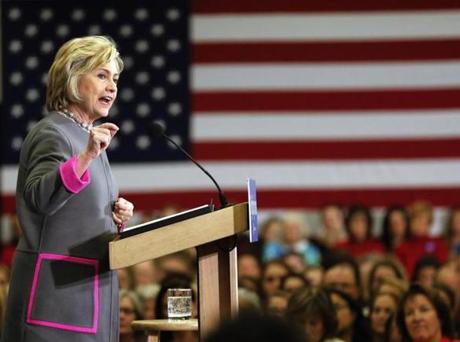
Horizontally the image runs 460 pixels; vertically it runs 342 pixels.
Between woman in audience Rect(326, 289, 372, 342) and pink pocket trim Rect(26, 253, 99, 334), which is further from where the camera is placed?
woman in audience Rect(326, 289, 372, 342)

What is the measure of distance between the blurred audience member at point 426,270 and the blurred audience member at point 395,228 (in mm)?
1457

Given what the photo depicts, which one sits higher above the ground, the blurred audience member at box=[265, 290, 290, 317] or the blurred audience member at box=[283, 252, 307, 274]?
the blurred audience member at box=[283, 252, 307, 274]

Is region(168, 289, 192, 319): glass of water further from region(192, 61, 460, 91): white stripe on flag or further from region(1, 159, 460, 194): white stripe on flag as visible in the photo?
region(192, 61, 460, 91): white stripe on flag

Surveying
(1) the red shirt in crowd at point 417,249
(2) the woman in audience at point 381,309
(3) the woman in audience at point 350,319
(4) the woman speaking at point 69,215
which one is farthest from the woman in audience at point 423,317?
(1) the red shirt in crowd at point 417,249

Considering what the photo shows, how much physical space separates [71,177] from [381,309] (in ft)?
10.7

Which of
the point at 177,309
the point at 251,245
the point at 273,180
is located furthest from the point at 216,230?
the point at 273,180

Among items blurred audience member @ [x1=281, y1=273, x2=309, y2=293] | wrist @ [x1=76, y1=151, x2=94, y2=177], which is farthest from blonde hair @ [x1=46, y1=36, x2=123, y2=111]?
blurred audience member @ [x1=281, y1=273, x2=309, y2=293]

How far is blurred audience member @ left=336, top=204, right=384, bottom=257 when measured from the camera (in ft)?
28.0

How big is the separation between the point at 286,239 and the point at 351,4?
2.19 meters

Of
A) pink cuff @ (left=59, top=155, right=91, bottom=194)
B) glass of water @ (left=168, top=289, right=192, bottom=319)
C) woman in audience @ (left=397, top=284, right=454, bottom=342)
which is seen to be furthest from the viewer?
woman in audience @ (left=397, top=284, right=454, bottom=342)

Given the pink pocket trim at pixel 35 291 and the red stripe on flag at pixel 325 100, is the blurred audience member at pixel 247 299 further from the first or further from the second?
the red stripe on flag at pixel 325 100

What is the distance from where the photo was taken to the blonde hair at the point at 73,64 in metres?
2.95

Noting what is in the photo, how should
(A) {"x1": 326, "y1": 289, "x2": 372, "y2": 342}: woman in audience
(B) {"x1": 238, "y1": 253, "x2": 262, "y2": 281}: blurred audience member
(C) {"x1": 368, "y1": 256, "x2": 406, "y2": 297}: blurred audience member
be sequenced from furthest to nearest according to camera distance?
(B) {"x1": 238, "y1": 253, "x2": 262, "y2": 281}: blurred audience member, (C) {"x1": 368, "y1": 256, "x2": 406, "y2": 297}: blurred audience member, (A) {"x1": 326, "y1": 289, "x2": 372, "y2": 342}: woman in audience

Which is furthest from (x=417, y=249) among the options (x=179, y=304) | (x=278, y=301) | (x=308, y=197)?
(x=179, y=304)
